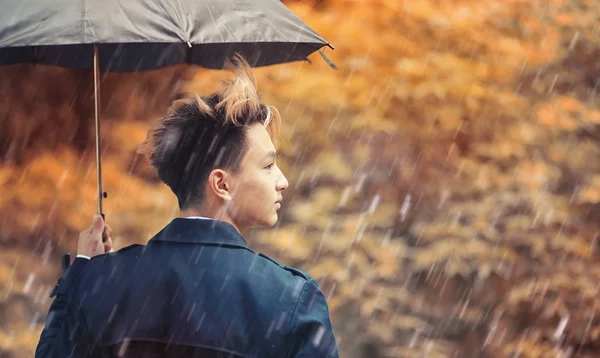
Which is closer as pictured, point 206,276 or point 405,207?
point 206,276

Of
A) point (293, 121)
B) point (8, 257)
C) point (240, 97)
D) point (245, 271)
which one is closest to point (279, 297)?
point (245, 271)

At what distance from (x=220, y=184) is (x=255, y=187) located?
0.09 metres

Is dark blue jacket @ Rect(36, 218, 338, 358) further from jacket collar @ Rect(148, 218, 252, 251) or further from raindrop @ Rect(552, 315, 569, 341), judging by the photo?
raindrop @ Rect(552, 315, 569, 341)

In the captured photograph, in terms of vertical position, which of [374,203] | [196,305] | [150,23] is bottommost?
[374,203]

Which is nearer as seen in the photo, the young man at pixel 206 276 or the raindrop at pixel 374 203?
the young man at pixel 206 276

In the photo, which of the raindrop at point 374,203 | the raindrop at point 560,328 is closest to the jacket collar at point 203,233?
the raindrop at point 374,203

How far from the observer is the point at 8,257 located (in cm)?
434

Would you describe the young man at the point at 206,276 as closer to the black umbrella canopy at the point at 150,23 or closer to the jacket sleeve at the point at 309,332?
the jacket sleeve at the point at 309,332

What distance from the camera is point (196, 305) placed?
6.44 feet

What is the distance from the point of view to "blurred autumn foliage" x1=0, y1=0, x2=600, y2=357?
425 cm

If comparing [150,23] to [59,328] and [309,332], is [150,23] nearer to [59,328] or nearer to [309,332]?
[59,328]

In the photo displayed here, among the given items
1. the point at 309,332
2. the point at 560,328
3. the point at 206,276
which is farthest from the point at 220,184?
the point at 560,328

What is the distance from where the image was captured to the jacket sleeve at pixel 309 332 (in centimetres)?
193

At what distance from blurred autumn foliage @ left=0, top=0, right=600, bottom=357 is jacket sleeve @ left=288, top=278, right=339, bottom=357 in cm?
240
